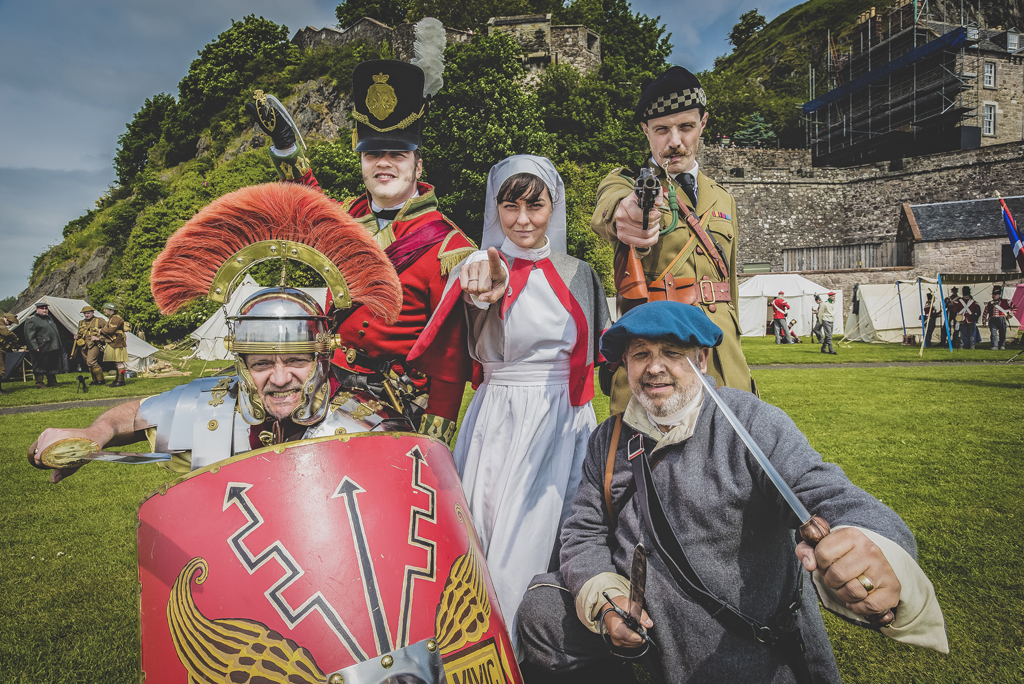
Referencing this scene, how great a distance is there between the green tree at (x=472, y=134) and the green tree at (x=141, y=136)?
32.1m

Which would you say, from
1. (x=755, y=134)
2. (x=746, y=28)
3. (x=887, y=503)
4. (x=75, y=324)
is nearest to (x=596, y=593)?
(x=887, y=503)

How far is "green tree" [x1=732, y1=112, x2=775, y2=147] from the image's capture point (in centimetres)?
4925

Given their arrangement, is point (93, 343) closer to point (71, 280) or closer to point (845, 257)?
point (71, 280)

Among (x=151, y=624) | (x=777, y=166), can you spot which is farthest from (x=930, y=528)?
(x=777, y=166)

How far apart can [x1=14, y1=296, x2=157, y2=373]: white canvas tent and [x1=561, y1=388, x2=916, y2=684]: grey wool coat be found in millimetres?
18754

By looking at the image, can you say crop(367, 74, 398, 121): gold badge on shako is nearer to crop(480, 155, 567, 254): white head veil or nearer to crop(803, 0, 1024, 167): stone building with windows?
crop(480, 155, 567, 254): white head veil

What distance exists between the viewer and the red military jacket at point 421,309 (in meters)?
2.79

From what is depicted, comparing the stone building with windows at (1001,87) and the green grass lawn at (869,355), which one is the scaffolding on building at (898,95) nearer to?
the stone building with windows at (1001,87)

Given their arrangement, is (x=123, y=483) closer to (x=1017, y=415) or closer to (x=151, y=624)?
(x=151, y=624)

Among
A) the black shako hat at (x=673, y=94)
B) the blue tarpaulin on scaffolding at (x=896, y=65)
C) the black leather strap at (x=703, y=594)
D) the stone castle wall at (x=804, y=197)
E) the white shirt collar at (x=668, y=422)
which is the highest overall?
the blue tarpaulin on scaffolding at (x=896, y=65)

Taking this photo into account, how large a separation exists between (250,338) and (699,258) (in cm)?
197

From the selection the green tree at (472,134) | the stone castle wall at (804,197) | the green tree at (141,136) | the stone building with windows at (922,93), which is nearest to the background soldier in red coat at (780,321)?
the green tree at (472,134)

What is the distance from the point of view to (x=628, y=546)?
214cm

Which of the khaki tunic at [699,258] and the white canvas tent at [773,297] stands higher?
the khaki tunic at [699,258]
